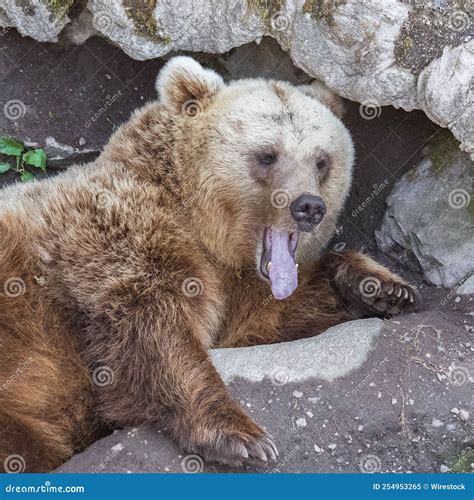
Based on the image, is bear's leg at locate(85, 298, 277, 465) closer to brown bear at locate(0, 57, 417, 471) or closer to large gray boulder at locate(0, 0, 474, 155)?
brown bear at locate(0, 57, 417, 471)

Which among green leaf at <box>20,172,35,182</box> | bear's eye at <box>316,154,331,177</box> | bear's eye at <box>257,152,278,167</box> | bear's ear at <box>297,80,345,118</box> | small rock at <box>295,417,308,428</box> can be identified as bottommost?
green leaf at <box>20,172,35,182</box>

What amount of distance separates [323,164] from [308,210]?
74 centimetres

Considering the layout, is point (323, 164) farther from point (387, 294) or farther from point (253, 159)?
point (387, 294)

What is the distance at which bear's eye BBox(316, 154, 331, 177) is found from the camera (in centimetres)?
564

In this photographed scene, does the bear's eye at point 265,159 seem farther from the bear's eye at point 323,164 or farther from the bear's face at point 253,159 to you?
the bear's eye at point 323,164

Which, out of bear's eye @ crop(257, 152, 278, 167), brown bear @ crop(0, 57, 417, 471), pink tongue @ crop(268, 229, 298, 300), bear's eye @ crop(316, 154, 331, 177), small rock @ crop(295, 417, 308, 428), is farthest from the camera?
bear's eye @ crop(316, 154, 331, 177)

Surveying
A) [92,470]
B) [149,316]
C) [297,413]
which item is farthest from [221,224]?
[92,470]

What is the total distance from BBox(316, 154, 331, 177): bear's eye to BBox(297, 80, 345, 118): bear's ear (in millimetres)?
554

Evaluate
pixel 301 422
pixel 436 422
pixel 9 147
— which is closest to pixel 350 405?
pixel 301 422

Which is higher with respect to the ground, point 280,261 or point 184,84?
point 184,84

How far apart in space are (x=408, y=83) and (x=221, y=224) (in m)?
1.55

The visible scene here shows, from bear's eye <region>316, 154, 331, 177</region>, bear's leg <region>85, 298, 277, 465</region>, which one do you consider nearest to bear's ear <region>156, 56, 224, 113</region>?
bear's eye <region>316, 154, 331, 177</region>

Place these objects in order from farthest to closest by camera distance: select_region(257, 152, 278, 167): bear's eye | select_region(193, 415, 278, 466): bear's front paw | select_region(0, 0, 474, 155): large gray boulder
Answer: select_region(257, 152, 278, 167): bear's eye, select_region(0, 0, 474, 155): large gray boulder, select_region(193, 415, 278, 466): bear's front paw

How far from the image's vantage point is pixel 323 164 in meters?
5.70
